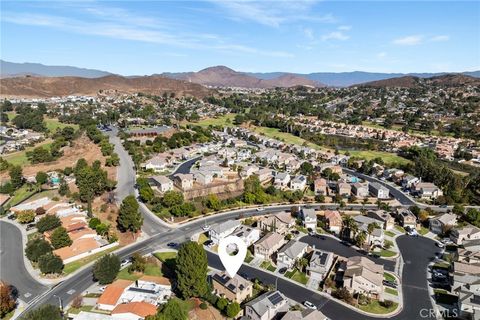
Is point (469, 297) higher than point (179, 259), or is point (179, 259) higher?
point (179, 259)

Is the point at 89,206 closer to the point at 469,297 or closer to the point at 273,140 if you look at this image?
the point at 469,297

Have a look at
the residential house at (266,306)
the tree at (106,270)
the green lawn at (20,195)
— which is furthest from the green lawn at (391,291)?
the green lawn at (20,195)

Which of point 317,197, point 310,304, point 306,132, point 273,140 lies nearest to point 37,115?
point 273,140

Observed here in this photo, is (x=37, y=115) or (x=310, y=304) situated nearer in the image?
(x=310, y=304)

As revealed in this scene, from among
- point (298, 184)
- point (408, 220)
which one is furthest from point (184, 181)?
point (408, 220)

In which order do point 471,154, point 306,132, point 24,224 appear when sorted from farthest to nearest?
point 306,132, point 471,154, point 24,224

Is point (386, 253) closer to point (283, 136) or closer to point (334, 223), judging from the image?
point (334, 223)

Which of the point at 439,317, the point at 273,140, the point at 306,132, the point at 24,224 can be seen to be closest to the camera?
the point at 439,317

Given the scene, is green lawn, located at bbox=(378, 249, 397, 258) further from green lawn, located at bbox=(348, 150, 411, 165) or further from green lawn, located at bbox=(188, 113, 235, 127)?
green lawn, located at bbox=(188, 113, 235, 127)
